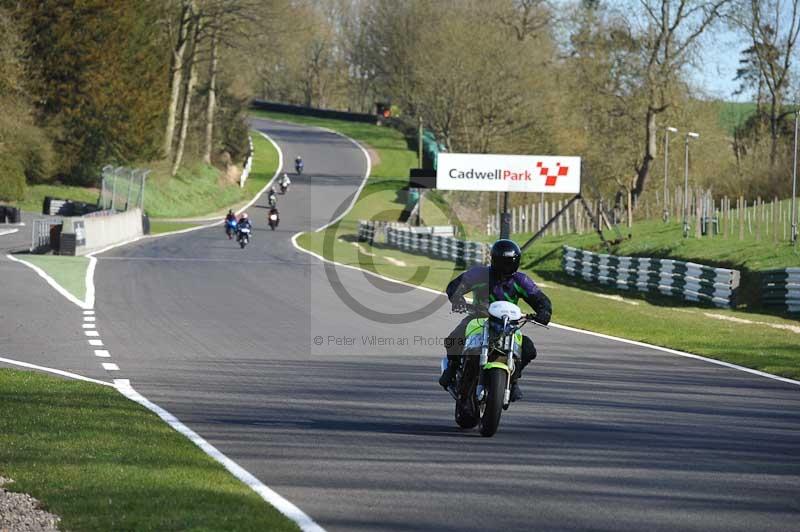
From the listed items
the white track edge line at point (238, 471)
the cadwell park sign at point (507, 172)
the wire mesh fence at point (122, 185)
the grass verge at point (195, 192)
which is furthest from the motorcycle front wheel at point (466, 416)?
the grass verge at point (195, 192)

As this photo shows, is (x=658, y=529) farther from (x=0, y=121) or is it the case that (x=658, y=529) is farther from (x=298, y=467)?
(x=0, y=121)

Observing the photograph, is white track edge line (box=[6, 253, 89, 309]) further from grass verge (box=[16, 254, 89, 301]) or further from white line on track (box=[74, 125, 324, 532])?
white line on track (box=[74, 125, 324, 532])

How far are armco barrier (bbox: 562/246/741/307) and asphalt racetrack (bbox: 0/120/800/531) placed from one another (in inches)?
370

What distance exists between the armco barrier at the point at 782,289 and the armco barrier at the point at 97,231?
2123cm

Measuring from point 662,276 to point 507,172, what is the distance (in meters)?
15.0

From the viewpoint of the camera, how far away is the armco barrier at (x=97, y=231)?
1608 inches

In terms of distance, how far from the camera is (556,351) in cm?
1881

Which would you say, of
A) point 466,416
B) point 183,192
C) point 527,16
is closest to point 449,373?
point 466,416

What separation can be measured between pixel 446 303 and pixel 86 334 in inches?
410

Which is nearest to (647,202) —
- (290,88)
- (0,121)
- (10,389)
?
(0,121)

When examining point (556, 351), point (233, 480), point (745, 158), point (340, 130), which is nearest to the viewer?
point (233, 480)

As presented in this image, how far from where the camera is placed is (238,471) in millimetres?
8664

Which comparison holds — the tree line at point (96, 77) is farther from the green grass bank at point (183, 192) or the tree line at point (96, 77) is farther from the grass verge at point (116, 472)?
the grass verge at point (116, 472)

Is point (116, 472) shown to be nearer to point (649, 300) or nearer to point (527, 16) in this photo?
point (649, 300)
